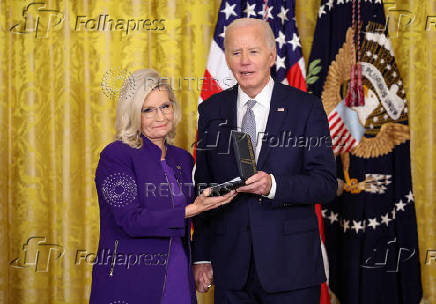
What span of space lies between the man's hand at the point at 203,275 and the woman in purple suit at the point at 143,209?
0.10 m

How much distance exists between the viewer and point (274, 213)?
1928 millimetres

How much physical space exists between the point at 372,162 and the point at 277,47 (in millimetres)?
981

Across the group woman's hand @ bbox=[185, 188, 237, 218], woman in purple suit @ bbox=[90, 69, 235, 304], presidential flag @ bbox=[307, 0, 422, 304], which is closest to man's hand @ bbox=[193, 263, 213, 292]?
woman in purple suit @ bbox=[90, 69, 235, 304]

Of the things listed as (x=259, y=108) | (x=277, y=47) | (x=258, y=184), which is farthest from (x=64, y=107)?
(x=258, y=184)

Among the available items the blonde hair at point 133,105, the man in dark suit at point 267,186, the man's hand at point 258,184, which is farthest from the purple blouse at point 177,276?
the man's hand at point 258,184

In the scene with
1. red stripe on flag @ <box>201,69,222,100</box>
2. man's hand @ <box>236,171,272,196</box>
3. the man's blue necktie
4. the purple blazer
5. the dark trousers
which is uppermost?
red stripe on flag @ <box>201,69,222,100</box>

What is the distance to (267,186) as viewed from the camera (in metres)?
1.82

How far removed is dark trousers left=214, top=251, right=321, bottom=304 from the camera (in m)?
1.89

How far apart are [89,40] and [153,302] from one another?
7.35 ft

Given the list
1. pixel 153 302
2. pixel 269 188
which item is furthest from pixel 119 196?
pixel 269 188

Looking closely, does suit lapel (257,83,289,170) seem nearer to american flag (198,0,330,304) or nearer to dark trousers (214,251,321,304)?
dark trousers (214,251,321,304)

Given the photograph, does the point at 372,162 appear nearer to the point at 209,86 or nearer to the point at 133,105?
the point at 209,86

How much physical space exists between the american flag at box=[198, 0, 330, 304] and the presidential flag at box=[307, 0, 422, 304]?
9.9 inches

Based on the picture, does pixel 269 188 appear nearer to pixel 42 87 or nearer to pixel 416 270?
pixel 416 270
